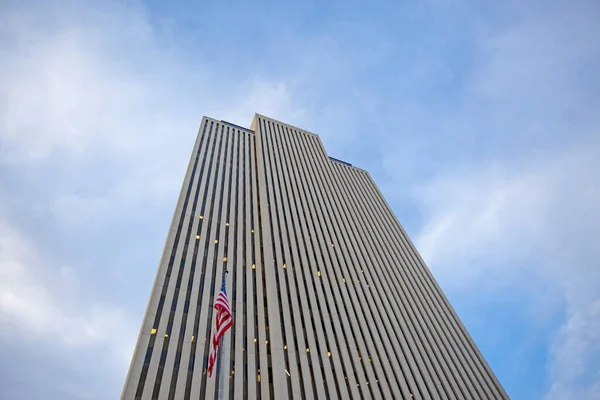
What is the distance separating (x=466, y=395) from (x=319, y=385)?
22921 millimetres

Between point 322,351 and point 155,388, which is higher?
point 322,351

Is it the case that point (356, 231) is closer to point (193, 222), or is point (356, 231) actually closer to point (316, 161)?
point (316, 161)

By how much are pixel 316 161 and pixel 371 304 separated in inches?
1489

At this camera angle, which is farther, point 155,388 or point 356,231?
point 356,231

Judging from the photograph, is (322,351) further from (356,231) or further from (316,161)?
(316,161)

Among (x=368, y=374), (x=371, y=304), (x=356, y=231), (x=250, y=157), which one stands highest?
(x=250, y=157)

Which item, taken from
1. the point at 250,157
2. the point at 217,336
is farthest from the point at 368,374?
the point at 250,157

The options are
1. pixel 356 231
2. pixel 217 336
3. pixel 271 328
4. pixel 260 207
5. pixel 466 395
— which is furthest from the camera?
pixel 356 231

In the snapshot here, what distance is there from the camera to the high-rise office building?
3303 cm

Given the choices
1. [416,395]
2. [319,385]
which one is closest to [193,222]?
[319,385]

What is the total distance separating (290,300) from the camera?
43.1 meters

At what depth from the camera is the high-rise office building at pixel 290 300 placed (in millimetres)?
33031

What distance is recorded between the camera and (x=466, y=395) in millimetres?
45344

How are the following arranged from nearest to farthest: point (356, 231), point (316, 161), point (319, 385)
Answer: point (319, 385), point (356, 231), point (316, 161)
